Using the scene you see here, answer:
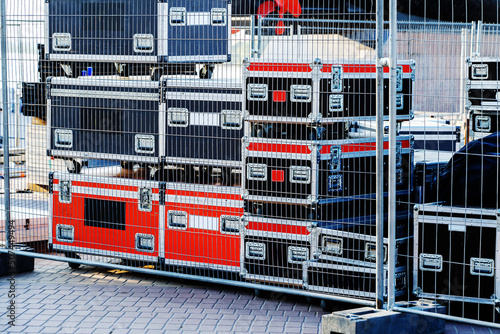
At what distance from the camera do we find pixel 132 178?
25.1 feet

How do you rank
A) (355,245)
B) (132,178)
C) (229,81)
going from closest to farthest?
(355,245) → (229,81) → (132,178)

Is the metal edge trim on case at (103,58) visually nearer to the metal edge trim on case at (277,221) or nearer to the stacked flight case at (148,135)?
the stacked flight case at (148,135)

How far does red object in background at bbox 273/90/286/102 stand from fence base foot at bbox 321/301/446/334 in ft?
6.57

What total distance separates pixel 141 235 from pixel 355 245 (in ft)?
7.33

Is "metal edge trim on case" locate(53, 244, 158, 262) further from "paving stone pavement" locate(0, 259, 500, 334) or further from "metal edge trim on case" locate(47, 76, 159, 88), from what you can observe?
"metal edge trim on case" locate(47, 76, 159, 88)

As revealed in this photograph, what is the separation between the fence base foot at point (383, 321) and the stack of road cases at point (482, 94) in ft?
8.42

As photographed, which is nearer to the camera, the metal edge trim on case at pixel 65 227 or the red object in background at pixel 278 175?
the red object in background at pixel 278 175

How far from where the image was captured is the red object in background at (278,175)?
6777 mm

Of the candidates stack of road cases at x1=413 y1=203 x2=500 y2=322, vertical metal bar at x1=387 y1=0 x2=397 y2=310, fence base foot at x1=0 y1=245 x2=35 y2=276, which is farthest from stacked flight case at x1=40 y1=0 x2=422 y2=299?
vertical metal bar at x1=387 y1=0 x2=397 y2=310

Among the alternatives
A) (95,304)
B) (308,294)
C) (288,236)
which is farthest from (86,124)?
(308,294)

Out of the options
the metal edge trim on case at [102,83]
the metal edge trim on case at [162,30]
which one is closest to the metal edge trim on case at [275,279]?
the metal edge trim on case at [102,83]

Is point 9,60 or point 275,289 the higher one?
point 9,60

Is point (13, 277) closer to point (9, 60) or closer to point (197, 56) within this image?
point (9, 60)

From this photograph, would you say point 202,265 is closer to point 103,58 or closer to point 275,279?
point 275,279
